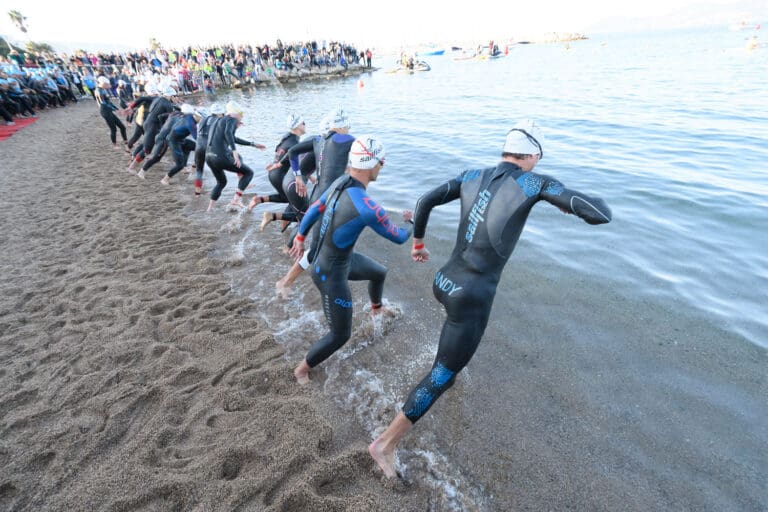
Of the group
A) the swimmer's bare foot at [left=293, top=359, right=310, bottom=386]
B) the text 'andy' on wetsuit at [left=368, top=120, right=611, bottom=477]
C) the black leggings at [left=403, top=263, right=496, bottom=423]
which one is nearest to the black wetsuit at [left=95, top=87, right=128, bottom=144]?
the swimmer's bare foot at [left=293, top=359, right=310, bottom=386]

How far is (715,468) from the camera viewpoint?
10.6 ft

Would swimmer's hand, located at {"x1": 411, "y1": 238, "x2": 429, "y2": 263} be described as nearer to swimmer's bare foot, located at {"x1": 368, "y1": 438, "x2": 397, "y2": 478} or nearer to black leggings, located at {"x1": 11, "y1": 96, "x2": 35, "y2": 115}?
swimmer's bare foot, located at {"x1": 368, "y1": 438, "x2": 397, "y2": 478}

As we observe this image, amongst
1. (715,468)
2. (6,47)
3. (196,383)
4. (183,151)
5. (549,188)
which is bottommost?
(715,468)

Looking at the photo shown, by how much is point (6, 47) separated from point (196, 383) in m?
64.3

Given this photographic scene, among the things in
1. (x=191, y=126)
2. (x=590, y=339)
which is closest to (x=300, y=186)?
(x=590, y=339)

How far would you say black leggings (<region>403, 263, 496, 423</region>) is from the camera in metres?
2.99

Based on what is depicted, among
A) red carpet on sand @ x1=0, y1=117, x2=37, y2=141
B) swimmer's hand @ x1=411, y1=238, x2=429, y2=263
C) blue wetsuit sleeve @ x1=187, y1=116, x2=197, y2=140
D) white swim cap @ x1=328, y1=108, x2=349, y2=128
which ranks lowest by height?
red carpet on sand @ x1=0, y1=117, x2=37, y2=141

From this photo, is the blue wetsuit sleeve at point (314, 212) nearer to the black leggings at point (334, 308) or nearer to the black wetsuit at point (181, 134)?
the black leggings at point (334, 308)

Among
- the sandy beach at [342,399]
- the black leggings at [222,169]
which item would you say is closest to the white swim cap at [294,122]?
the black leggings at [222,169]

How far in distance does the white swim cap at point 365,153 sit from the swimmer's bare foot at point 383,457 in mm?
2439

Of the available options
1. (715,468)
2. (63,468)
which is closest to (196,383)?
(63,468)

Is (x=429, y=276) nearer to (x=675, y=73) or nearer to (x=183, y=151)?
(x=183, y=151)

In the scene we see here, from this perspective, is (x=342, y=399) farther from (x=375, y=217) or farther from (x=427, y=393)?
(x=375, y=217)

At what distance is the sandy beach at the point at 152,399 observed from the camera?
9.51ft
